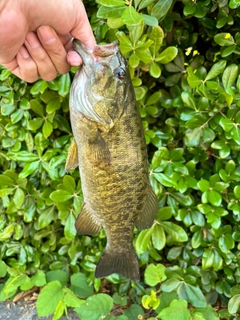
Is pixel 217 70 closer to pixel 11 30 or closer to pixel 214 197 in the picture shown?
pixel 214 197

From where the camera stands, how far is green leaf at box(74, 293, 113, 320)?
2.30 metres

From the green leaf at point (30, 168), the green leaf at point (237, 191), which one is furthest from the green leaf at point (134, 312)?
the green leaf at point (30, 168)

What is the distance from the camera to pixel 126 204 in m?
1.72

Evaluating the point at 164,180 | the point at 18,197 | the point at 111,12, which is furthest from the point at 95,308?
the point at 111,12

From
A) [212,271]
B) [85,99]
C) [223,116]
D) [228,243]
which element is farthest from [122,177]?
[212,271]

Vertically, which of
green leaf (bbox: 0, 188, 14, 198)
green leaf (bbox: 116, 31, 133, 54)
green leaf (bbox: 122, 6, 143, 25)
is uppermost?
green leaf (bbox: 122, 6, 143, 25)

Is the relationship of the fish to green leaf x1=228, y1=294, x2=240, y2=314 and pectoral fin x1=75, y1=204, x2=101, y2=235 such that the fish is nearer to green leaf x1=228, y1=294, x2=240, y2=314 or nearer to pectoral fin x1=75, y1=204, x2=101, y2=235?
pectoral fin x1=75, y1=204, x2=101, y2=235

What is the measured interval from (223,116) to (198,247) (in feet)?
3.25

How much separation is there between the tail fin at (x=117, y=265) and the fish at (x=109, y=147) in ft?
0.39

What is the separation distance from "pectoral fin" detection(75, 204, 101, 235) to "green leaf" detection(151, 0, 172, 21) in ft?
3.46

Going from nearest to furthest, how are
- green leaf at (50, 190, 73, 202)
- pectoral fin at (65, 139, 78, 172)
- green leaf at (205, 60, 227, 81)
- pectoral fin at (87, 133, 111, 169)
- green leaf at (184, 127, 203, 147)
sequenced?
pectoral fin at (87, 133, 111, 169) < pectoral fin at (65, 139, 78, 172) < green leaf at (205, 60, 227, 81) < green leaf at (184, 127, 203, 147) < green leaf at (50, 190, 73, 202)

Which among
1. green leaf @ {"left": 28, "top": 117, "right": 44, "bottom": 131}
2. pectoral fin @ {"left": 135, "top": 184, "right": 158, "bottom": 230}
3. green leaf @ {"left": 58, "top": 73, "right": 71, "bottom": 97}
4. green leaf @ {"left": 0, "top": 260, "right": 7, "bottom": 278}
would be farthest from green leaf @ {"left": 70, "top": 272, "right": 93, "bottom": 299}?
green leaf @ {"left": 58, "top": 73, "right": 71, "bottom": 97}

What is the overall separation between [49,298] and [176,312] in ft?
2.83

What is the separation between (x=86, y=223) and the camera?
6.12 feet
